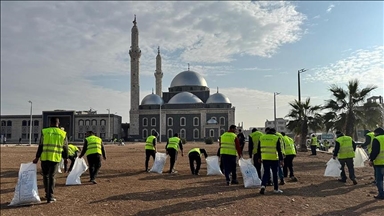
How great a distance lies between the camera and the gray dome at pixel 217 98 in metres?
80.0

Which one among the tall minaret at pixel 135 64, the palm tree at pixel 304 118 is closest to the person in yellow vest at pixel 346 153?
the palm tree at pixel 304 118

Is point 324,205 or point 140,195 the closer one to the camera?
point 324,205

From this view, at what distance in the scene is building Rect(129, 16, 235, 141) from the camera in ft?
250

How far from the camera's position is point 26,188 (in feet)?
25.6

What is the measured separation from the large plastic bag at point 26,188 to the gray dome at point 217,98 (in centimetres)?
7248

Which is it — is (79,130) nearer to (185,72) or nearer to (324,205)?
(185,72)

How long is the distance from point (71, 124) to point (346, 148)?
77704 millimetres

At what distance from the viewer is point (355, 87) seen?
22.1 meters

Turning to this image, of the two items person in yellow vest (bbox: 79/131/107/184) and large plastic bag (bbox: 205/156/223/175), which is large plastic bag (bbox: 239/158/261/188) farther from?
person in yellow vest (bbox: 79/131/107/184)

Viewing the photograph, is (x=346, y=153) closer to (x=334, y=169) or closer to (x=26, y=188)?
(x=334, y=169)

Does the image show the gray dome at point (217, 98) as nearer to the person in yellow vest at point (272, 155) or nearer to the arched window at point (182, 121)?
the arched window at point (182, 121)

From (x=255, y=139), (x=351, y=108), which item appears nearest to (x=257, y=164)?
(x=255, y=139)

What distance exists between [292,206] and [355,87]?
1682cm

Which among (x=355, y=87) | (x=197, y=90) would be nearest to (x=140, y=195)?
(x=355, y=87)
